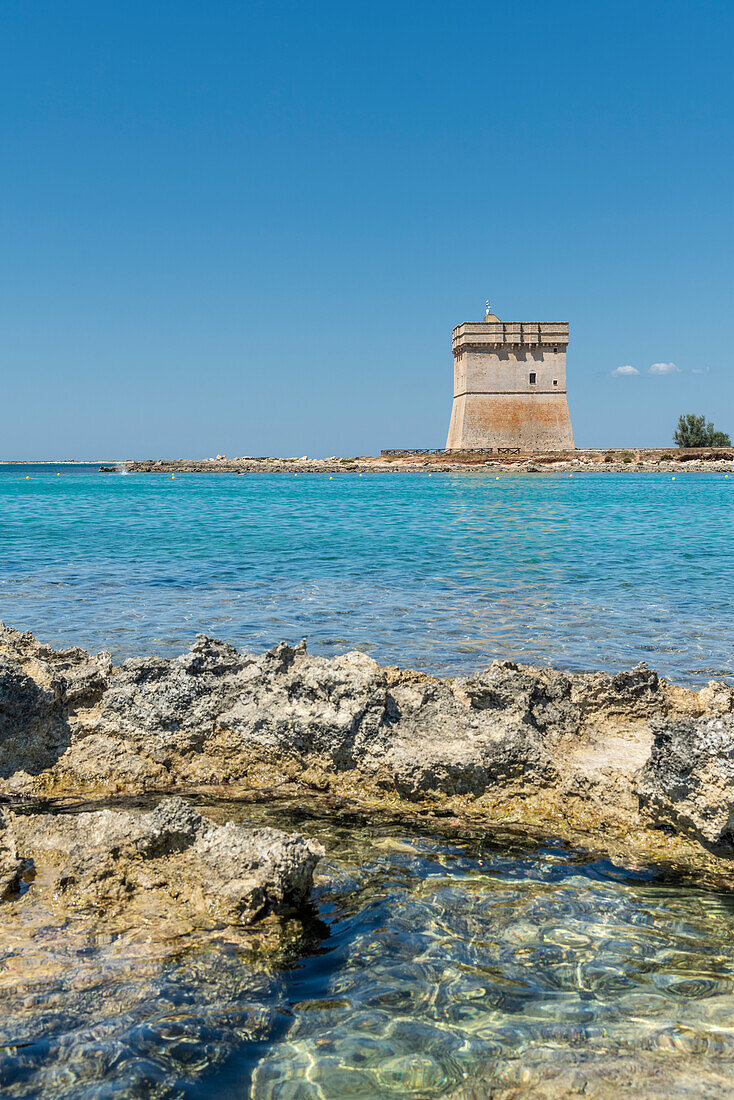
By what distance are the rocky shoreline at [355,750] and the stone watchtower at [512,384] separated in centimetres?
5110

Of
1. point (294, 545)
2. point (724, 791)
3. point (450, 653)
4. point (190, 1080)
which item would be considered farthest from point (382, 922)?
point (294, 545)

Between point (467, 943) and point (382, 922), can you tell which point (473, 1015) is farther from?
point (382, 922)

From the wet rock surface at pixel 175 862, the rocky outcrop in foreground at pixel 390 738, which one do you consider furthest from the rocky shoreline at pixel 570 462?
the wet rock surface at pixel 175 862

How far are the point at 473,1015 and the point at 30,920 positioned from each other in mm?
1326

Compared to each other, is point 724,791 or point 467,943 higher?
point 724,791

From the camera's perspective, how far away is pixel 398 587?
372 inches

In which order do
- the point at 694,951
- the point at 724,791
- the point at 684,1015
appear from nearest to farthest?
the point at 684,1015, the point at 694,951, the point at 724,791

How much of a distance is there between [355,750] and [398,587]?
5987mm

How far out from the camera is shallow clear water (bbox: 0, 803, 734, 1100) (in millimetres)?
1799

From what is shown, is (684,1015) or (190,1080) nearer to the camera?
(190,1080)

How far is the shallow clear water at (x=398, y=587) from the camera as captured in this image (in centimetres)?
638

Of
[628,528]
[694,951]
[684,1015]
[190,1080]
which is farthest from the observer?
[628,528]

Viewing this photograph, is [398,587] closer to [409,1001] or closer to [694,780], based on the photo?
[694,780]

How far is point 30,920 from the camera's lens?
91.9 inches
